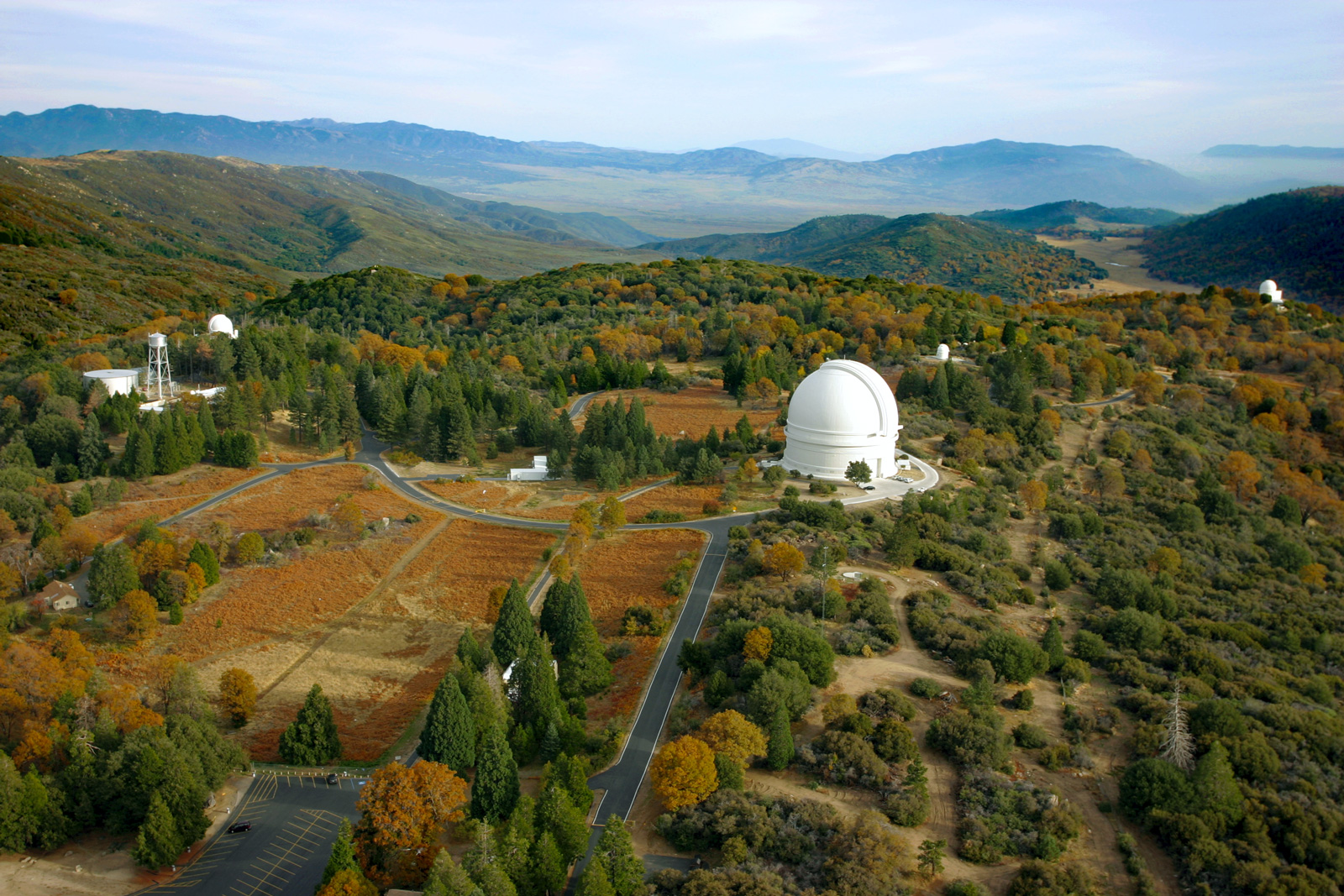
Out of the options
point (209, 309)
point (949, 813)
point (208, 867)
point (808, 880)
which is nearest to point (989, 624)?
point (949, 813)

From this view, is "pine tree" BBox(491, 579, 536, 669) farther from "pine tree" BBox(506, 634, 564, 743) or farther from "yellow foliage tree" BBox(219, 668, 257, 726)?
"yellow foliage tree" BBox(219, 668, 257, 726)

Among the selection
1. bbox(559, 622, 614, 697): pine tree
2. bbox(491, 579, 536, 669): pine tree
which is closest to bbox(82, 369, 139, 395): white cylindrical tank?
bbox(491, 579, 536, 669): pine tree

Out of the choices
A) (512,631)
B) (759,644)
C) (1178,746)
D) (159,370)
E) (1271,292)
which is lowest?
(512,631)

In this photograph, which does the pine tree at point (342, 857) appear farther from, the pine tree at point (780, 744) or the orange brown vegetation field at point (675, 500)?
the orange brown vegetation field at point (675, 500)

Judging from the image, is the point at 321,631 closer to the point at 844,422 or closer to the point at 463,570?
the point at 463,570

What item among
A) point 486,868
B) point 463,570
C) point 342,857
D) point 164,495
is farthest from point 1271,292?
point 342,857

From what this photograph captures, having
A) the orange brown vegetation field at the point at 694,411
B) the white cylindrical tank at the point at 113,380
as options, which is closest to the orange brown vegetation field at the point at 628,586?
the orange brown vegetation field at the point at 694,411

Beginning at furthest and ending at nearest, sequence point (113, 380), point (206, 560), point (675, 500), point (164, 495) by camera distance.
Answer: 1. point (113, 380)
2. point (675, 500)
3. point (164, 495)
4. point (206, 560)
